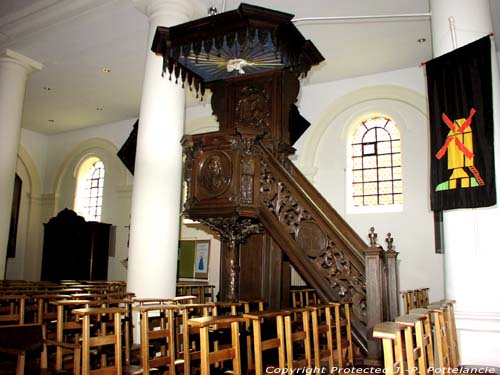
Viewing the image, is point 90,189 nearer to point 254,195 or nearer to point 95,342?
point 254,195

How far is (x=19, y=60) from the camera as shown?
9.35m

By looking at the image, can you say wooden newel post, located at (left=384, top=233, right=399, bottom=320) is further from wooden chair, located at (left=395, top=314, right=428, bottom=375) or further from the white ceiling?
the white ceiling

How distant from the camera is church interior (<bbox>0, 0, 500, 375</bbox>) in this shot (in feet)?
12.4

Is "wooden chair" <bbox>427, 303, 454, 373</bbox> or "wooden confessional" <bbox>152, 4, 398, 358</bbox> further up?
"wooden confessional" <bbox>152, 4, 398, 358</bbox>

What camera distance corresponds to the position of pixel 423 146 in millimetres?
9281

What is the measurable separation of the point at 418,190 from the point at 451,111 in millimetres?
4701

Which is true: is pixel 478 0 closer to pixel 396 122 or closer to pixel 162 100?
pixel 162 100

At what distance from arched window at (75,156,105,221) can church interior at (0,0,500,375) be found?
0.17 metres

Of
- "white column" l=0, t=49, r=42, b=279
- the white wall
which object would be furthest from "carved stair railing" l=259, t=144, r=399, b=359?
"white column" l=0, t=49, r=42, b=279

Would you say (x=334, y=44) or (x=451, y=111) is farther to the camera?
(x=334, y=44)

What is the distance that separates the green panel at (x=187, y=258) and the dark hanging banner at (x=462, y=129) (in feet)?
25.1

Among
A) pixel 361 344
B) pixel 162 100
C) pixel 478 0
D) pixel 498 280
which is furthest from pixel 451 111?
pixel 162 100

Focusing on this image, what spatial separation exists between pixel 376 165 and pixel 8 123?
7367 mm

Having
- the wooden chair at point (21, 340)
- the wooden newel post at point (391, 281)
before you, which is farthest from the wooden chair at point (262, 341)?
the wooden newel post at point (391, 281)
